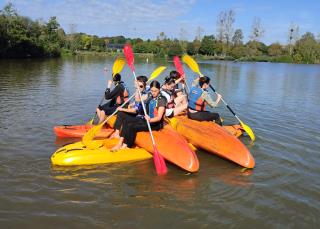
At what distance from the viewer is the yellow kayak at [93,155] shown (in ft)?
22.4

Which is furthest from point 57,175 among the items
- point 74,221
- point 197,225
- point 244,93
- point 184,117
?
point 244,93

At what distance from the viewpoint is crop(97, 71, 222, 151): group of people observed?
7.36 meters

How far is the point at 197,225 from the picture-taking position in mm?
4973

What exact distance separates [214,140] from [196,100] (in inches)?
60.9

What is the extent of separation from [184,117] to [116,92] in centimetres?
191

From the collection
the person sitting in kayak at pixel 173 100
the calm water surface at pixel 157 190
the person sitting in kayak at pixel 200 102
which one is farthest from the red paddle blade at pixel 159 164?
the person sitting in kayak at pixel 200 102

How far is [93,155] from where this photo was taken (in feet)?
22.8

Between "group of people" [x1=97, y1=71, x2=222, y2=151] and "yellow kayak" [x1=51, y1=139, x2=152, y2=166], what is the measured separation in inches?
7.5

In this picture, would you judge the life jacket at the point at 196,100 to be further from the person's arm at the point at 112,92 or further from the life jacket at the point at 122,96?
the person's arm at the point at 112,92

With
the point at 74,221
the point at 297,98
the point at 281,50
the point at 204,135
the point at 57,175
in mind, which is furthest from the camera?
the point at 281,50

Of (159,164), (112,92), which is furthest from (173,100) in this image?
(159,164)

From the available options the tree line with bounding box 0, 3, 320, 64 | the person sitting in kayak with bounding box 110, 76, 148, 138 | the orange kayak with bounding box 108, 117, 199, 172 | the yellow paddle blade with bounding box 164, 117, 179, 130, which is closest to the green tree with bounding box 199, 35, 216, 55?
the tree line with bounding box 0, 3, 320, 64

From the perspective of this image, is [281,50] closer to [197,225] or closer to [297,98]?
[297,98]

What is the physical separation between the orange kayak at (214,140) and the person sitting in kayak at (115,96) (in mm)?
1531
